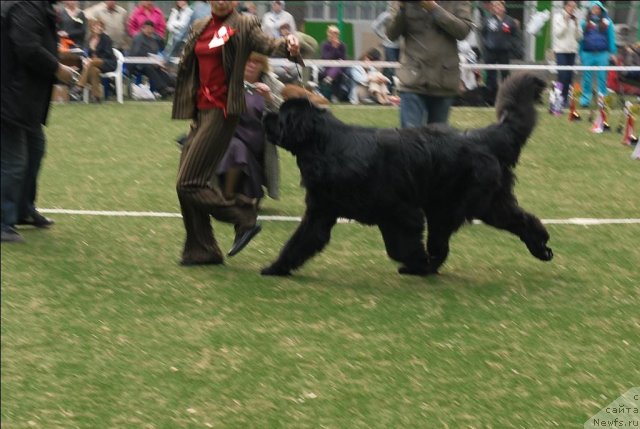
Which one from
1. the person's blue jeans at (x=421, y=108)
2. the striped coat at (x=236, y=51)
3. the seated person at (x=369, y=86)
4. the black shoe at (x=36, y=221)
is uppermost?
the striped coat at (x=236, y=51)

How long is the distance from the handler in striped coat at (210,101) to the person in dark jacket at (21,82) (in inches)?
37.4

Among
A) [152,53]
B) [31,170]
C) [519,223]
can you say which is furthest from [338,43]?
[519,223]

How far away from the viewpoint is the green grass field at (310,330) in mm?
5445

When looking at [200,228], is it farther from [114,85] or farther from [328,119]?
[114,85]

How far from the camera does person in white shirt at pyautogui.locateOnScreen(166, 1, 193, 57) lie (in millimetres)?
21625

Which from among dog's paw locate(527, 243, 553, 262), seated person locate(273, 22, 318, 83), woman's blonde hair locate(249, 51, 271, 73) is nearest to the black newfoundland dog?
dog's paw locate(527, 243, 553, 262)

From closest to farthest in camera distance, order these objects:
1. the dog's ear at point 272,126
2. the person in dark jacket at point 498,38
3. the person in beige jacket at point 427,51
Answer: the dog's ear at point 272,126, the person in beige jacket at point 427,51, the person in dark jacket at point 498,38

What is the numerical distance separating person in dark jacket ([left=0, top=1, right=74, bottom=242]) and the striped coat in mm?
950

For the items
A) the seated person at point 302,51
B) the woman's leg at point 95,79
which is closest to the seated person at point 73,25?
the woman's leg at point 95,79

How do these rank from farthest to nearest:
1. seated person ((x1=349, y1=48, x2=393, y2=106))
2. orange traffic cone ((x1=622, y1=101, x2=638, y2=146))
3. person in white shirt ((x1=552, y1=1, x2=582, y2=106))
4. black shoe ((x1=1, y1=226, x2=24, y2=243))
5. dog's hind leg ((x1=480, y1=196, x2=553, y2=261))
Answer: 1. seated person ((x1=349, y1=48, x2=393, y2=106))
2. person in white shirt ((x1=552, y1=1, x2=582, y2=106))
3. orange traffic cone ((x1=622, y1=101, x2=638, y2=146))
4. black shoe ((x1=1, y1=226, x2=24, y2=243))
5. dog's hind leg ((x1=480, y1=196, x2=553, y2=261))

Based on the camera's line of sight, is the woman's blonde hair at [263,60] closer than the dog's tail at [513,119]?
No

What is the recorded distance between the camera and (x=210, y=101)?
7.87 m

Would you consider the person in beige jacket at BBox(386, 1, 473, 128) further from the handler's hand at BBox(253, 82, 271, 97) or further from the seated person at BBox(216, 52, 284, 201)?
the handler's hand at BBox(253, 82, 271, 97)

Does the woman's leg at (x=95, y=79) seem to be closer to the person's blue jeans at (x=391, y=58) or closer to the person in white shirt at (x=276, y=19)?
the person in white shirt at (x=276, y=19)
